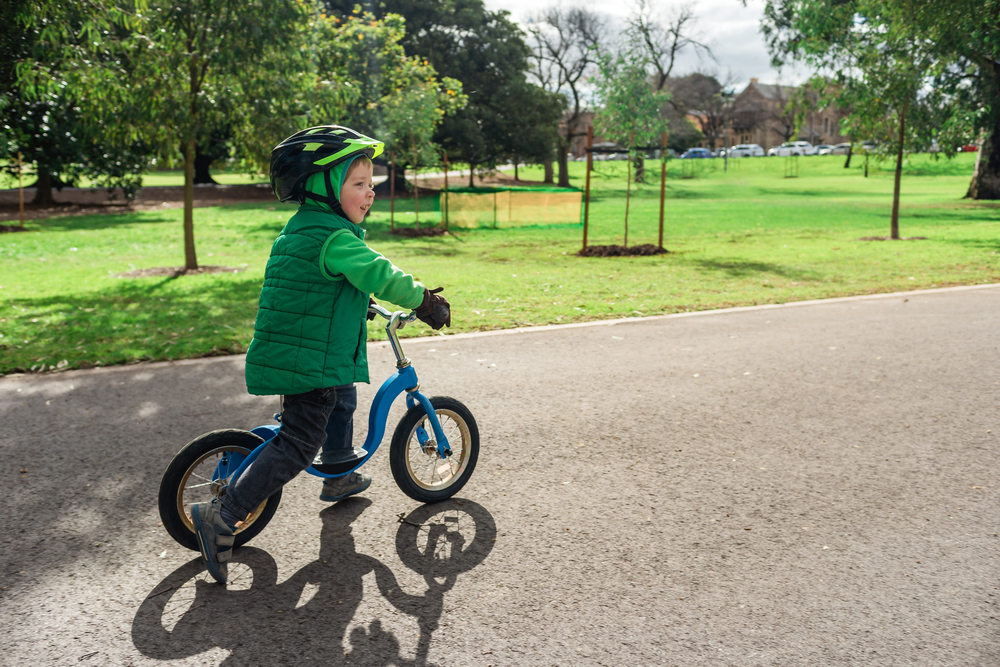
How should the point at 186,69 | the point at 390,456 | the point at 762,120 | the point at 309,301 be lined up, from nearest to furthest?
the point at 309,301
the point at 390,456
the point at 186,69
the point at 762,120

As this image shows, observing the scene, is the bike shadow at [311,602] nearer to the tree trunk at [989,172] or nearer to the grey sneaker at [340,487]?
the grey sneaker at [340,487]

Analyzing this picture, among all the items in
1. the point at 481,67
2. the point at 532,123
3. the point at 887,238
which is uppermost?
the point at 481,67

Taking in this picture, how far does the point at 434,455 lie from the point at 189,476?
115cm

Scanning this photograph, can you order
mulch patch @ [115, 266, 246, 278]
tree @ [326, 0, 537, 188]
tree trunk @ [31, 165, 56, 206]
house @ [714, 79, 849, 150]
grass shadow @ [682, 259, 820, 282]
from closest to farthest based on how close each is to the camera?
mulch patch @ [115, 266, 246, 278], grass shadow @ [682, 259, 820, 282], tree trunk @ [31, 165, 56, 206], tree @ [326, 0, 537, 188], house @ [714, 79, 849, 150]

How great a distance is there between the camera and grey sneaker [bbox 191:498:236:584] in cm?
309

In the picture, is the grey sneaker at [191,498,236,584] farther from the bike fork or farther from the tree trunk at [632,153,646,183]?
the tree trunk at [632,153,646,183]

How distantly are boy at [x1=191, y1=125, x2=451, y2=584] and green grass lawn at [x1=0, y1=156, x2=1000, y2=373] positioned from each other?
409 centimetres

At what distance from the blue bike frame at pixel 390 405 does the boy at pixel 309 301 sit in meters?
0.20

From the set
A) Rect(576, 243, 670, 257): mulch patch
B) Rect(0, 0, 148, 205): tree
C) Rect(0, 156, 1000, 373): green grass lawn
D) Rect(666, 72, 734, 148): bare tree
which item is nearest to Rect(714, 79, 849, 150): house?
Rect(666, 72, 734, 148): bare tree

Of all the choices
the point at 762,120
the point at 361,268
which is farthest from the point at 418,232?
the point at 762,120

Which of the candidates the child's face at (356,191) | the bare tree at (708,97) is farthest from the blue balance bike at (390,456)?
the bare tree at (708,97)

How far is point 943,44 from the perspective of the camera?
1739cm

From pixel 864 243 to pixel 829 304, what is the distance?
8385mm

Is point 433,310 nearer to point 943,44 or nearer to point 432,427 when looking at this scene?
point 432,427
